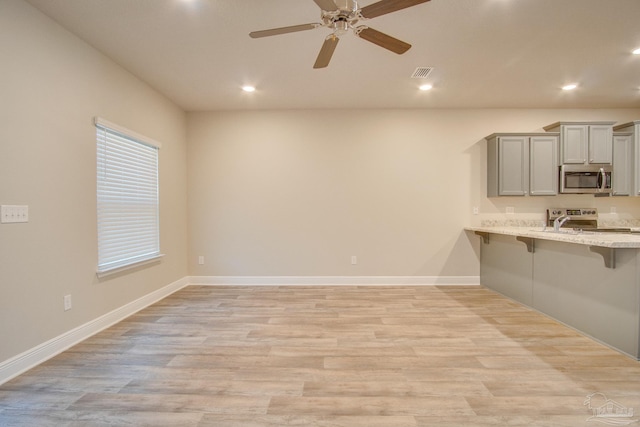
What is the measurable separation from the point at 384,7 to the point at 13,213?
9.24ft

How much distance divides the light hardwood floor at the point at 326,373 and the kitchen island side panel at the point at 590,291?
0.14 metres

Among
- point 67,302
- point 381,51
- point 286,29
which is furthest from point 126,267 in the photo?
point 381,51

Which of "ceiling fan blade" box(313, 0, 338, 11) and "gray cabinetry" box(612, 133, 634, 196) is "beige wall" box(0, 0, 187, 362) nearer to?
"ceiling fan blade" box(313, 0, 338, 11)

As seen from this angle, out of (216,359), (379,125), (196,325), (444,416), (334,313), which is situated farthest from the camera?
(379,125)

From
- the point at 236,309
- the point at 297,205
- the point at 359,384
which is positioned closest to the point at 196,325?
the point at 236,309

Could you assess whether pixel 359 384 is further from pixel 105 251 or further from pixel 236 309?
pixel 105 251

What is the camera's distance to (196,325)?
2830 mm

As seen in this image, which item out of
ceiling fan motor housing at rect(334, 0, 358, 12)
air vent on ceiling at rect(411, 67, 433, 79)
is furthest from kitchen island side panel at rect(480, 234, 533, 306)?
ceiling fan motor housing at rect(334, 0, 358, 12)

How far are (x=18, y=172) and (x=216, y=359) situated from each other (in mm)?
1963

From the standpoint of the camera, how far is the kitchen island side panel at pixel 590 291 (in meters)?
2.19

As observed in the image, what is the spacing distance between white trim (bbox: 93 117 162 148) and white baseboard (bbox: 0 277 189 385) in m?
1.85

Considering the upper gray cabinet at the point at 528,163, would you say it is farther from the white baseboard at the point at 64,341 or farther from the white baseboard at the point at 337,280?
the white baseboard at the point at 64,341

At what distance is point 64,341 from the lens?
91.6 inches

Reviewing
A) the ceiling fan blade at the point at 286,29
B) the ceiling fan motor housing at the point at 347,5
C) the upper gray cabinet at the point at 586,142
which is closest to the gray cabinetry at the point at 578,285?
the upper gray cabinet at the point at 586,142
